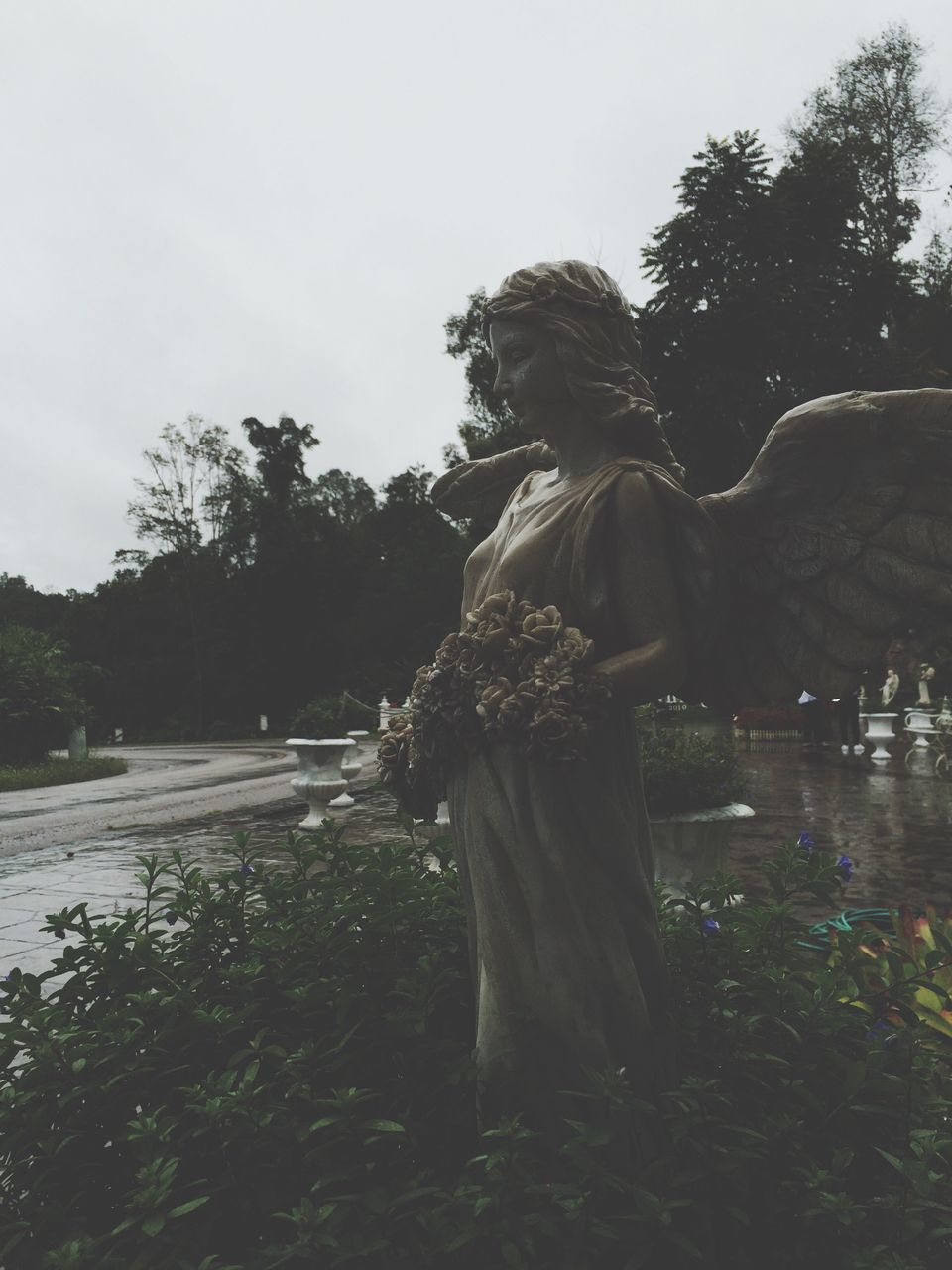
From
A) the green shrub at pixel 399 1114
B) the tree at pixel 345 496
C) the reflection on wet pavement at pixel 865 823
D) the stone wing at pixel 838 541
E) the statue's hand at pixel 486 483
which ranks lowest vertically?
the reflection on wet pavement at pixel 865 823

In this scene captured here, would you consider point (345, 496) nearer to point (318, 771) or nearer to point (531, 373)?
point (318, 771)

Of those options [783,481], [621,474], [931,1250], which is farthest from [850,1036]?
[621,474]

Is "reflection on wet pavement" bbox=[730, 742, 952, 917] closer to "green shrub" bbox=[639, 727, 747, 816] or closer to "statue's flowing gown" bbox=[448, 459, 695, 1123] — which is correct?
"green shrub" bbox=[639, 727, 747, 816]

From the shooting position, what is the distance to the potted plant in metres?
5.03

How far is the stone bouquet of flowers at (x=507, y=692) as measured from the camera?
1.76 metres

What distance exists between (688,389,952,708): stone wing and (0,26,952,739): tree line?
39.2 ft

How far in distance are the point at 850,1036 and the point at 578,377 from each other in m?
1.89

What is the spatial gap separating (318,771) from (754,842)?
432 cm

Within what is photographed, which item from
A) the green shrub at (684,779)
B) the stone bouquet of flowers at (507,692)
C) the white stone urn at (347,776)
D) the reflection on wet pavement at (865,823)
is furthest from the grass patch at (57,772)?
the stone bouquet of flowers at (507,692)

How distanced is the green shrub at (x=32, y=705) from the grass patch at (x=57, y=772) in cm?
42

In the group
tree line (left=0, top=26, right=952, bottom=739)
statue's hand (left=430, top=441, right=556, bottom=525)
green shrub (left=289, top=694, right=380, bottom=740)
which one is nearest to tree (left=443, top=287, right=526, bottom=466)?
tree line (left=0, top=26, right=952, bottom=739)

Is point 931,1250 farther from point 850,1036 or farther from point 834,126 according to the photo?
point 834,126

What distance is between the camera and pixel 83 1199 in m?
1.93

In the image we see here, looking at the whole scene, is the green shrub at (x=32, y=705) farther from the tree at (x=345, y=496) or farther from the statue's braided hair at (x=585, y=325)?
the tree at (x=345, y=496)
